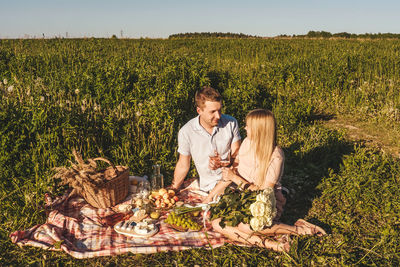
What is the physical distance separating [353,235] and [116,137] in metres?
3.90

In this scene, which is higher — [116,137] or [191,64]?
[191,64]

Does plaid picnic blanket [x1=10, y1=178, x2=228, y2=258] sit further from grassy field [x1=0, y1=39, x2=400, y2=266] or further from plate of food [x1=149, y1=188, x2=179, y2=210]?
plate of food [x1=149, y1=188, x2=179, y2=210]

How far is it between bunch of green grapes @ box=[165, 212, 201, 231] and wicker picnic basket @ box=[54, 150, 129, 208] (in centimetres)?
93

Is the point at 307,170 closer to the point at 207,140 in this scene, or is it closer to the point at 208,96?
the point at 207,140

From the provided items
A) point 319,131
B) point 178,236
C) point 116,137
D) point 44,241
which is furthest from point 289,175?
point 44,241

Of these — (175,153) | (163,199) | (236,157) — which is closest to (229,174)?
(236,157)

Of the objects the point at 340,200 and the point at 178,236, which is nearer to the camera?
the point at 178,236

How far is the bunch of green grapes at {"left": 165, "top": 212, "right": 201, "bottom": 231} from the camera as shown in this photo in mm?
3891

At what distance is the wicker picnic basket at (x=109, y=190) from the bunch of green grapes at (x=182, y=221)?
92cm

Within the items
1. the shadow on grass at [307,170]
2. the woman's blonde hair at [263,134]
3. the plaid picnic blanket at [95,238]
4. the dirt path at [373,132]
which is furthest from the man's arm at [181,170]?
the dirt path at [373,132]

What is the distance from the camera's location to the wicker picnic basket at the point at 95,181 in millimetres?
4074

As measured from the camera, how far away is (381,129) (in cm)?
729

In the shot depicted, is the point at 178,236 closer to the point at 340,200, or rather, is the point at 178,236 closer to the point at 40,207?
the point at 40,207

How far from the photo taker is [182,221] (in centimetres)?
391
